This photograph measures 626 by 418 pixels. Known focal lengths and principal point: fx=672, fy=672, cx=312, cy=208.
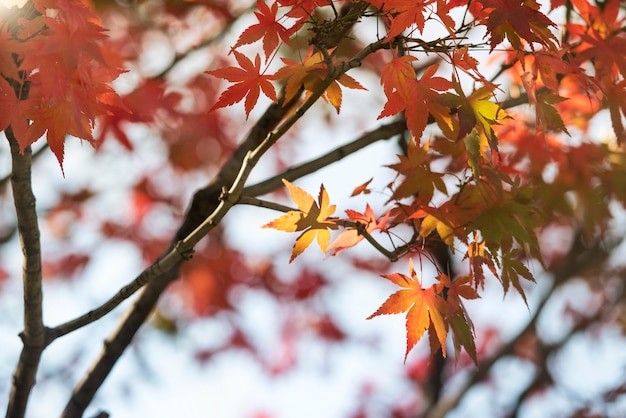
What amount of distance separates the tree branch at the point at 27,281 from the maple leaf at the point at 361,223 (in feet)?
2.09

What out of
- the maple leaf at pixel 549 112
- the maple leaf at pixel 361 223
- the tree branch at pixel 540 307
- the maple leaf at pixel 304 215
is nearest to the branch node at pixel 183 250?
the maple leaf at pixel 304 215

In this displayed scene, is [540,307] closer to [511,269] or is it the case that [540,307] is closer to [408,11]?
[511,269]

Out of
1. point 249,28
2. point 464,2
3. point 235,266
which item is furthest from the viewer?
point 235,266

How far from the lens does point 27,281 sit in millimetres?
1484

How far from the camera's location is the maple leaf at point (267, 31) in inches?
52.6

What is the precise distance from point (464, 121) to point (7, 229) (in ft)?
7.85

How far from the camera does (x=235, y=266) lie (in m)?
4.05

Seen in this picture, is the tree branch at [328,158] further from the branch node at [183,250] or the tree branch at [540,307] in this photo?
the tree branch at [540,307]

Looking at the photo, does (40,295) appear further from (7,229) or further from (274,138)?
(7,229)

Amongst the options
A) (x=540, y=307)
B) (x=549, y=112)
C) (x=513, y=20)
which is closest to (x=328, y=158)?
(x=549, y=112)

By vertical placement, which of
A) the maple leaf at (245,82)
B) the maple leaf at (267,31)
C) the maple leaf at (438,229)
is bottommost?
the maple leaf at (438,229)

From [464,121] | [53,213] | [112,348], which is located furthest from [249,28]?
[53,213]

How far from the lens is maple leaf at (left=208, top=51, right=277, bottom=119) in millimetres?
1325

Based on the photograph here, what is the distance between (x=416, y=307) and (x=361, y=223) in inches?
8.2
